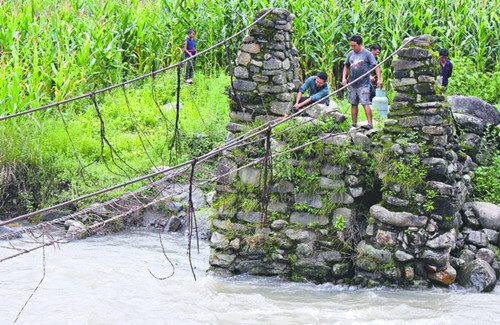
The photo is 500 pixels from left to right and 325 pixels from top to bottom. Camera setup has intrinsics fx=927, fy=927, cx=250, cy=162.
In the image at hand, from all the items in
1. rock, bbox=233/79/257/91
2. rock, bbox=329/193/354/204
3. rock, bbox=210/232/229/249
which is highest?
rock, bbox=233/79/257/91

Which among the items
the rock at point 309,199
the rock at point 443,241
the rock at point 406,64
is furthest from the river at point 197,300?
the rock at point 406,64

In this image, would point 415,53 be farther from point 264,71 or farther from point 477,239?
point 477,239

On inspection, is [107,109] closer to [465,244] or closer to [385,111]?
[385,111]

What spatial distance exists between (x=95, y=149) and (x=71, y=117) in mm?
1354

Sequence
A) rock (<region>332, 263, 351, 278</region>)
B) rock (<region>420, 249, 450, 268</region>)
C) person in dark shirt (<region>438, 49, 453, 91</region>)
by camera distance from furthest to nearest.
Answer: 1. person in dark shirt (<region>438, 49, 453, 91</region>)
2. rock (<region>332, 263, 351, 278</region>)
3. rock (<region>420, 249, 450, 268</region>)

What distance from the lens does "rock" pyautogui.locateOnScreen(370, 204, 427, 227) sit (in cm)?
1108

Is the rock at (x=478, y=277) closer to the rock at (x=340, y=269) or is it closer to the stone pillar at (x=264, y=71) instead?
the rock at (x=340, y=269)

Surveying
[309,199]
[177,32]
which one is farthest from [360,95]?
[177,32]

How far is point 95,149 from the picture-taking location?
1642cm

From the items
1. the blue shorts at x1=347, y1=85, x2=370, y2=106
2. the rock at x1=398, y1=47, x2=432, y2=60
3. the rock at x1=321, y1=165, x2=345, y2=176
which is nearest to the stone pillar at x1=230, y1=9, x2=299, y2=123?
the blue shorts at x1=347, y1=85, x2=370, y2=106

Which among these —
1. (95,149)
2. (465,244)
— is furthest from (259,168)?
(95,149)

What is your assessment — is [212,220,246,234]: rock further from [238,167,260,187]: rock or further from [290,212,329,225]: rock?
[290,212,329,225]: rock

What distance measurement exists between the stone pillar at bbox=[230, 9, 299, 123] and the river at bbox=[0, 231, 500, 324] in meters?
2.16

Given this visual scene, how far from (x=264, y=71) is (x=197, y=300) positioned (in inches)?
120
